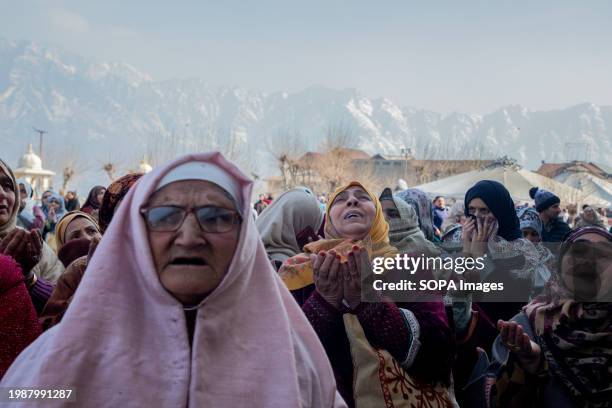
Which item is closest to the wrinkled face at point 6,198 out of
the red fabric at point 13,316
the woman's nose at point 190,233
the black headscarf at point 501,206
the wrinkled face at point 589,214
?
the red fabric at point 13,316

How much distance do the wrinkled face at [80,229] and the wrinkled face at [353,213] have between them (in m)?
1.82

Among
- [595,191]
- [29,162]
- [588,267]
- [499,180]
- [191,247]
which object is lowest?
[588,267]

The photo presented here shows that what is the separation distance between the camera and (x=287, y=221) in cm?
395

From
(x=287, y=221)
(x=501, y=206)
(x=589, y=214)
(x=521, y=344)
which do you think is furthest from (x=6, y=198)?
(x=589, y=214)

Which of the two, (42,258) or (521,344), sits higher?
(42,258)

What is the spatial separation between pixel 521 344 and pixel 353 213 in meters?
1.10

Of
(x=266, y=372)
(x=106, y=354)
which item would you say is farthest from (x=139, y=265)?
(x=266, y=372)

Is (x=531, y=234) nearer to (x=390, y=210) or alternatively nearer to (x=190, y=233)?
(x=390, y=210)

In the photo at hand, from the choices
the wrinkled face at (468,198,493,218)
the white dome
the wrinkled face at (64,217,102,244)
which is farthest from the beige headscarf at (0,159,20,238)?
the white dome

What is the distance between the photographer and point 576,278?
2553 mm

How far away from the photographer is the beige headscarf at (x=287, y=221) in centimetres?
384

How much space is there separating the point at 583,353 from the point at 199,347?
1680 millimetres

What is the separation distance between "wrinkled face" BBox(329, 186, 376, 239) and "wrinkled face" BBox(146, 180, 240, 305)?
4.00 feet

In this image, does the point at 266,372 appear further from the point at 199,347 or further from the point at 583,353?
the point at 583,353
